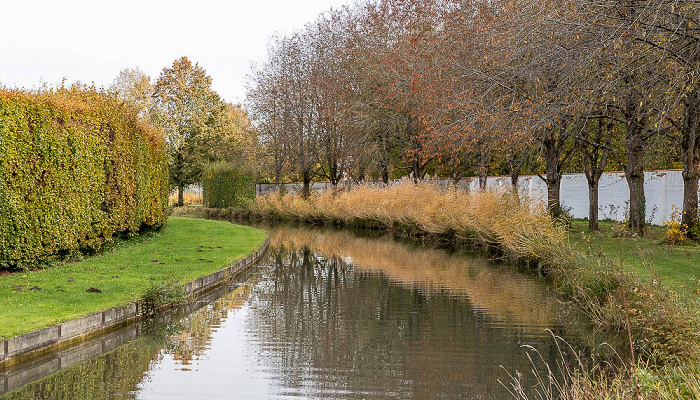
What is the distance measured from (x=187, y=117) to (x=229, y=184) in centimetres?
1092

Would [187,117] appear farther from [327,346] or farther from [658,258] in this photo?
[327,346]

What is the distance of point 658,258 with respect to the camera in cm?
1448

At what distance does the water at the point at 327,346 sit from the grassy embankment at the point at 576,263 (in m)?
0.70

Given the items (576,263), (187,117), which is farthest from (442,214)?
(187,117)

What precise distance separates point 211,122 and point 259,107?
39.1ft

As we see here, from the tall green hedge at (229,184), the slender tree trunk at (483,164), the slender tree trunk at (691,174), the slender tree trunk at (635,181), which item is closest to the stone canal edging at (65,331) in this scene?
the slender tree trunk at (691,174)

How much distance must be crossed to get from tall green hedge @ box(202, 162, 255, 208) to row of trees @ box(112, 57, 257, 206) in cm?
227

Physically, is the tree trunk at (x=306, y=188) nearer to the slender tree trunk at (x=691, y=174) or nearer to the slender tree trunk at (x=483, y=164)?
the slender tree trunk at (x=483, y=164)

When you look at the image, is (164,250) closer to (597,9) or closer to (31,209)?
(31,209)

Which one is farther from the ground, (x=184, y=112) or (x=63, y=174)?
(x=184, y=112)

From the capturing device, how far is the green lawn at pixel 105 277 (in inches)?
332

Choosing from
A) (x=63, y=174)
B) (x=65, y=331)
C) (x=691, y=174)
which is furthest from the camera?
(x=691, y=174)

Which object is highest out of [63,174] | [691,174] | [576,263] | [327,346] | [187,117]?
[187,117]

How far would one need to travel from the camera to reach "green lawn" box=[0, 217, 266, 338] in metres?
8.42
